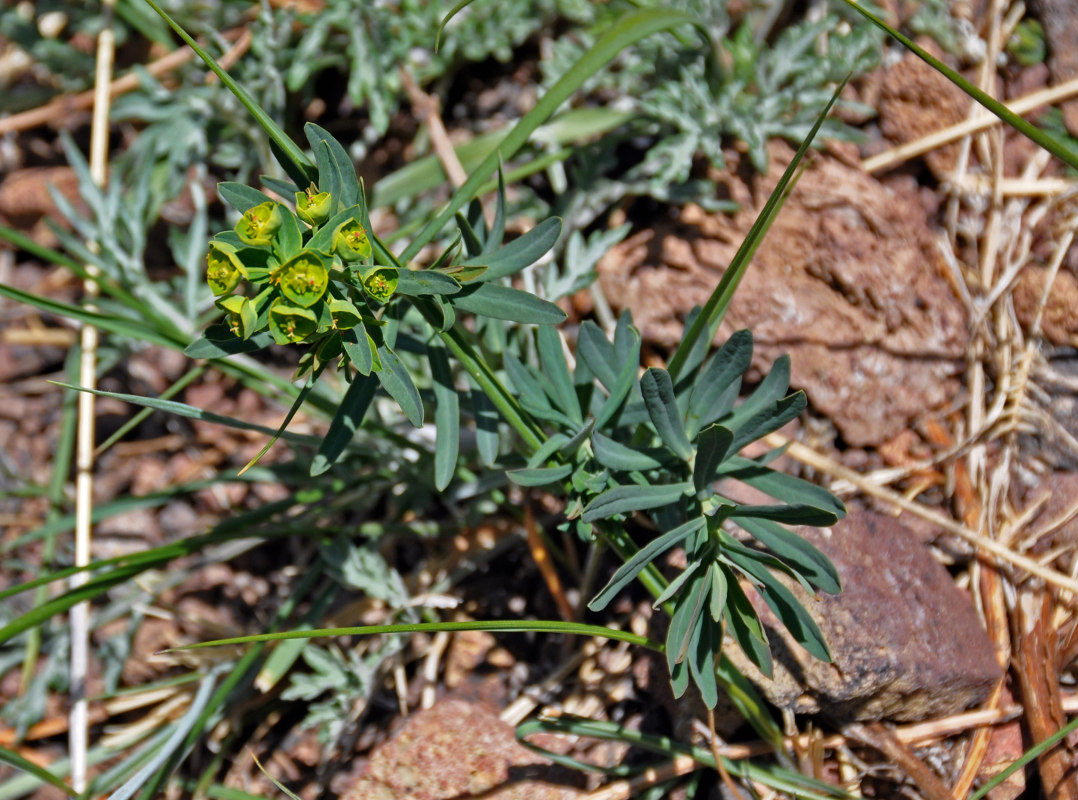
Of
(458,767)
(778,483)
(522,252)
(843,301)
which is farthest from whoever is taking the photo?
(843,301)

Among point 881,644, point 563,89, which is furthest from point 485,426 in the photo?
point 881,644

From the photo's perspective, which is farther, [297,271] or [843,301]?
[843,301]

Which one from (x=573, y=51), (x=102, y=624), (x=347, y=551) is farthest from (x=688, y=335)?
(x=102, y=624)

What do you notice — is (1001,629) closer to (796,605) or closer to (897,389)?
(897,389)

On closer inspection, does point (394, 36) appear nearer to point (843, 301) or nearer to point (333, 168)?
point (333, 168)

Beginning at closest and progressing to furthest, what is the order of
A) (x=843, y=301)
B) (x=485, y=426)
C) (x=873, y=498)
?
(x=485, y=426) → (x=873, y=498) → (x=843, y=301)

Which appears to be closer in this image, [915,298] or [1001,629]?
[1001,629]

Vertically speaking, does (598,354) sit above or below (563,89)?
below
